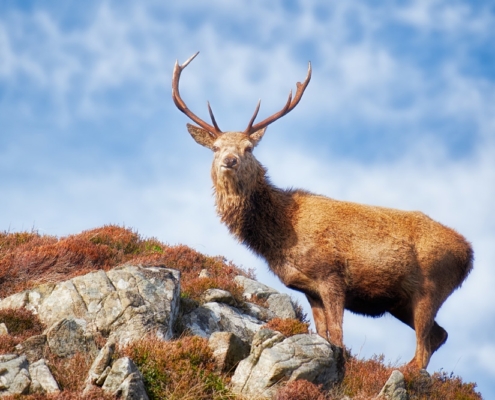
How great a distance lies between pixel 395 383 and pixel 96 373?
3785 millimetres

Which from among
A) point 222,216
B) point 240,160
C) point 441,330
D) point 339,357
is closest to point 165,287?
point 222,216

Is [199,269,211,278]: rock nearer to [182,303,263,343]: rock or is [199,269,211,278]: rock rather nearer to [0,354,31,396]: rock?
[182,303,263,343]: rock

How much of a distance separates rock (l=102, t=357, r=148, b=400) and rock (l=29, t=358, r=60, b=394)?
593 millimetres

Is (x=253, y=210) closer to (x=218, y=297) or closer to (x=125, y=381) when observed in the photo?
(x=218, y=297)

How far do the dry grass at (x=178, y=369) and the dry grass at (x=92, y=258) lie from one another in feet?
11.1

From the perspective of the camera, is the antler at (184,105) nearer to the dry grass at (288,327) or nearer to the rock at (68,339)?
the dry grass at (288,327)

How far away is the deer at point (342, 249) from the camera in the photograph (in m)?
10.5

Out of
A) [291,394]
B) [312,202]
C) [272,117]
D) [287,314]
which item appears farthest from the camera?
[287,314]

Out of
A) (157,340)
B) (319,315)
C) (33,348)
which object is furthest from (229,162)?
(33,348)

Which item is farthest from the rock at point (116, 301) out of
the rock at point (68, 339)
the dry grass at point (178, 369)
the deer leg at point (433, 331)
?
the deer leg at point (433, 331)

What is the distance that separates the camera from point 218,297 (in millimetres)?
12133

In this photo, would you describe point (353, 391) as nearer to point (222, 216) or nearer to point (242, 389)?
point (242, 389)

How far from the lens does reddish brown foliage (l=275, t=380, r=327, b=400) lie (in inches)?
309

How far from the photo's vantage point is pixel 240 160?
1116 cm
